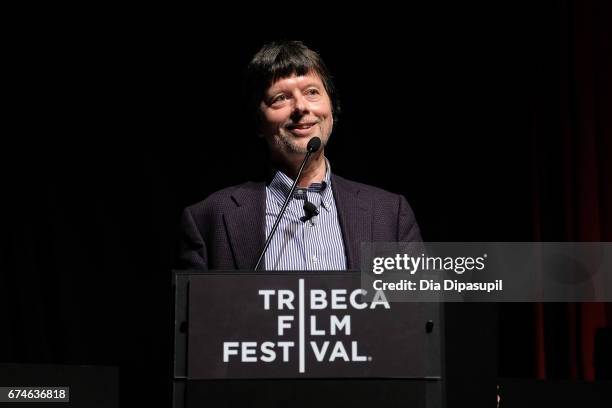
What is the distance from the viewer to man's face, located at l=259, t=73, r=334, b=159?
7.06 ft

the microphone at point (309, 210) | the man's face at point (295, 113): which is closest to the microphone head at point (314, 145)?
the microphone at point (309, 210)

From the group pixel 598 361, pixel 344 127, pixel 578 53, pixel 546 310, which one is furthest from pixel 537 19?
pixel 598 361

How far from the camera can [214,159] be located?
3.39 metres

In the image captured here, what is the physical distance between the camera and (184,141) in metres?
3.38

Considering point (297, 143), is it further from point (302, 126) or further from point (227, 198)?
point (227, 198)

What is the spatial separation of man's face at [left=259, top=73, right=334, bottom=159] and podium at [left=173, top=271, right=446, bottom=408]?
856mm

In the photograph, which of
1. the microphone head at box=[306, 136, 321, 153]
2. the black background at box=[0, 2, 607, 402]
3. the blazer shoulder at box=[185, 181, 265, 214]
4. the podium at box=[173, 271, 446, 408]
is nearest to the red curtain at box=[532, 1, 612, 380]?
the black background at box=[0, 2, 607, 402]

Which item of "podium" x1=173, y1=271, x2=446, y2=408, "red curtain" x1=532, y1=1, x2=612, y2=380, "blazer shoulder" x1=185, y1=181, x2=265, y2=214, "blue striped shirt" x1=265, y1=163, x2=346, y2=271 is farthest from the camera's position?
"red curtain" x1=532, y1=1, x2=612, y2=380

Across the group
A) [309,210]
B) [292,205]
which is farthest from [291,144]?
[309,210]

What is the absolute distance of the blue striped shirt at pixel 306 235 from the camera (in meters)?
2.01

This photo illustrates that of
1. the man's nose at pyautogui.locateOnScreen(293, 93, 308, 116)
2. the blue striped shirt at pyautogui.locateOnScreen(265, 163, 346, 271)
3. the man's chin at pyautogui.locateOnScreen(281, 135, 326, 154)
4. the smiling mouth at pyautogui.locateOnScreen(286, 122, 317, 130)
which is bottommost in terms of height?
the blue striped shirt at pyautogui.locateOnScreen(265, 163, 346, 271)

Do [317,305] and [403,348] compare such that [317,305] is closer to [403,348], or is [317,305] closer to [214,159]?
[403,348]

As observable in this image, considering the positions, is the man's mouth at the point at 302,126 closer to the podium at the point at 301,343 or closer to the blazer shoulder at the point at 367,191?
the blazer shoulder at the point at 367,191

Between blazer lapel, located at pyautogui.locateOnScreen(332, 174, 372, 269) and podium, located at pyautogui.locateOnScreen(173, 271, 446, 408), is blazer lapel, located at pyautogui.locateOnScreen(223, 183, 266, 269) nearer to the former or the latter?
blazer lapel, located at pyautogui.locateOnScreen(332, 174, 372, 269)
